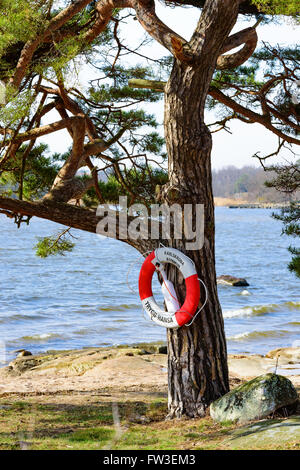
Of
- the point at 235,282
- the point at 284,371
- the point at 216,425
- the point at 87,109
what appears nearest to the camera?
the point at 216,425

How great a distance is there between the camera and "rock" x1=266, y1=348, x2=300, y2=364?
734 cm

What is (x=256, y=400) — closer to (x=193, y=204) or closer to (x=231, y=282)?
(x=193, y=204)

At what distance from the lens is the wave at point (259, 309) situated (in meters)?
11.6

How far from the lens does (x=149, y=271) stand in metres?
3.85

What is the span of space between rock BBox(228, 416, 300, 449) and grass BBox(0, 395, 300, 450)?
5 cm

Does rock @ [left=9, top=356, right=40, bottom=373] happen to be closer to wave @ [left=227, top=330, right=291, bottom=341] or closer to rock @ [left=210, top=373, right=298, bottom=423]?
wave @ [left=227, top=330, right=291, bottom=341]

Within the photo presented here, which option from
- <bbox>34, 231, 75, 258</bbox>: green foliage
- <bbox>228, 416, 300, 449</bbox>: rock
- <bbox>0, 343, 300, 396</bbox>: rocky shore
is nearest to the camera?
<bbox>228, 416, 300, 449</bbox>: rock

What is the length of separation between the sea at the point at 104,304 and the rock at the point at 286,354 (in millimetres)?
398

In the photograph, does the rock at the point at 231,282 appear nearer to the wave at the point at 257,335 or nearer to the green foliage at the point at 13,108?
the wave at the point at 257,335

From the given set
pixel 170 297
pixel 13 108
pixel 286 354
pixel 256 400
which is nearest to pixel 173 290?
pixel 170 297

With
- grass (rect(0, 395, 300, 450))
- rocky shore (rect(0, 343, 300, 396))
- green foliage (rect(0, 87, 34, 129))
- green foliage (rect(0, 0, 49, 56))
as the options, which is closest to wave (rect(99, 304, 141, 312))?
Answer: rocky shore (rect(0, 343, 300, 396))

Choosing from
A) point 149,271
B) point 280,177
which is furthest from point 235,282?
point 149,271
